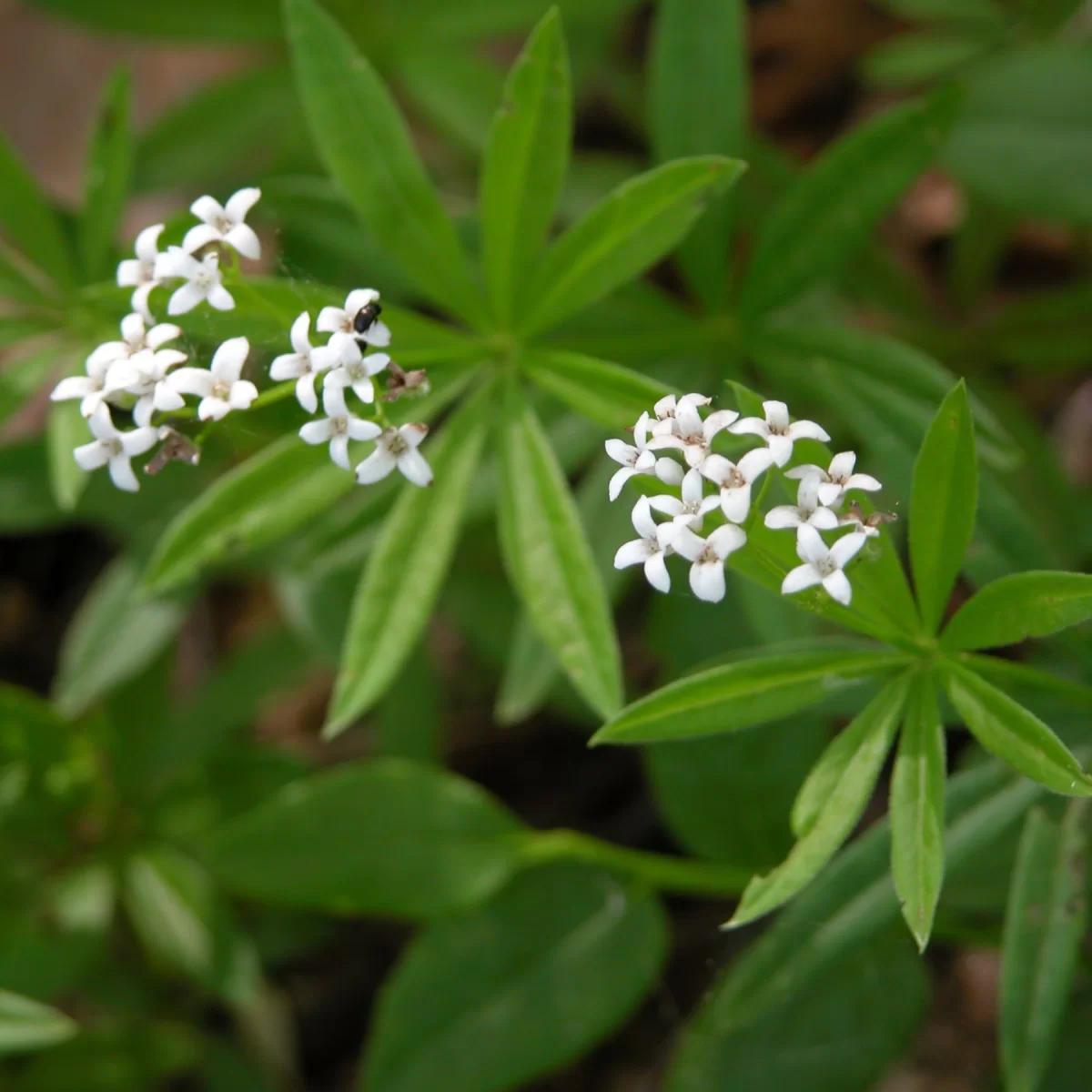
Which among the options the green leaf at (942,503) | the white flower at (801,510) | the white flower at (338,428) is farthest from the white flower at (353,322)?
the green leaf at (942,503)

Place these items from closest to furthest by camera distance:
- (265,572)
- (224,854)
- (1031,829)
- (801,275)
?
(1031,829)
(801,275)
(224,854)
(265,572)

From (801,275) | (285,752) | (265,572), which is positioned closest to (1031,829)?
(801,275)

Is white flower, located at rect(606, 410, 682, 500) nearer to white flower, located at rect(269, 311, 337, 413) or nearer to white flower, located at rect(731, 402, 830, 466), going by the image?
white flower, located at rect(731, 402, 830, 466)

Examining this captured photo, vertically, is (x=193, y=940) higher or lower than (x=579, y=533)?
lower

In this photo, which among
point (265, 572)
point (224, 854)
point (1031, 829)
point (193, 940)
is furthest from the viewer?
point (265, 572)

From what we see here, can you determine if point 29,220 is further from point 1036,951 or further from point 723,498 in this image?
point 1036,951

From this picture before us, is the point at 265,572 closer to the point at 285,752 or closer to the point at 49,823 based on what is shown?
the point at 285,752
